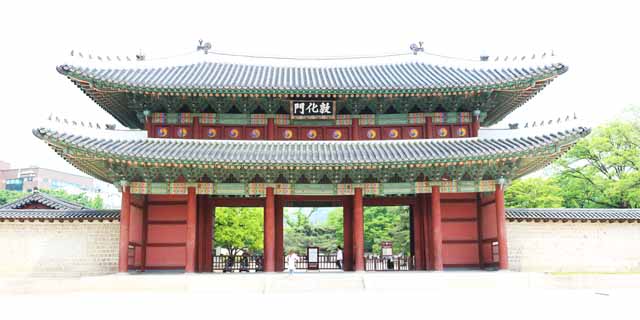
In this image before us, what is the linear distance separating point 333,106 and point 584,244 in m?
11.9

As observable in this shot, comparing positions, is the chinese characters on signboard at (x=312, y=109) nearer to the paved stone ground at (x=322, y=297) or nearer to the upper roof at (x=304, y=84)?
the upper roof at (x=304, y=84)

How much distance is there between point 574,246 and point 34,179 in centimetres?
9544

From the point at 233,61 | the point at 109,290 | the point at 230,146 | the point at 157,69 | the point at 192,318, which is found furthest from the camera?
the point at 233,61

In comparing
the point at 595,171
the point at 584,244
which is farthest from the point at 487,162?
the point at 595,171

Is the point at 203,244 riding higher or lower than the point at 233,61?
lower

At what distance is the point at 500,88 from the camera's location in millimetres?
21000

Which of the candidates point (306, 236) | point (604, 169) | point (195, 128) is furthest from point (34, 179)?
point (604, 169)

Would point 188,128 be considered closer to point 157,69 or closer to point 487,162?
point 157,69

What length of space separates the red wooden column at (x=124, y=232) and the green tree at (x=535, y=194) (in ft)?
98.3

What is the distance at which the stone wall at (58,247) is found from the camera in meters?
21.4

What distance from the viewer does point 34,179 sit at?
95.4 meters

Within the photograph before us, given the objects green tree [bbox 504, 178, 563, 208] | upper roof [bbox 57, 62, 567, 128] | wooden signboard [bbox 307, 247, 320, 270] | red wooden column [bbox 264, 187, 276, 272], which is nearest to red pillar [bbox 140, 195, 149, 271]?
upper roof [bbox 57, 62, 567, 128]

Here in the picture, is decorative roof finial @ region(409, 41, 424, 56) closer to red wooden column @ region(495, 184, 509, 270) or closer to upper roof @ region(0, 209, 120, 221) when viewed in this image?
red wooden column @ region(495, 184, 509, 270)

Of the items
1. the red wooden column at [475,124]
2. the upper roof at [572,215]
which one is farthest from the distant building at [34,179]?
the upper roof at [572,215]
